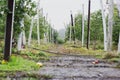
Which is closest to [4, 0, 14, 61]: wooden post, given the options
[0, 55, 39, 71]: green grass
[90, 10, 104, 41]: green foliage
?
[0, 55, 39, 71]: green grass

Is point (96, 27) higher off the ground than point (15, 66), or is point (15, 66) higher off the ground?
point (96, 27)

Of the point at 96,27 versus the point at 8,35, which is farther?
the point at 96,27

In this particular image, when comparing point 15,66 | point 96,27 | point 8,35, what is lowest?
point 15,66

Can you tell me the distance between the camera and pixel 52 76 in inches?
395

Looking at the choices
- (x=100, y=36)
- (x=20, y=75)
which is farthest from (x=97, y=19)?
(x=20, y=75)

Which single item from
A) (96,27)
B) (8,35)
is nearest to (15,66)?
(8,35)

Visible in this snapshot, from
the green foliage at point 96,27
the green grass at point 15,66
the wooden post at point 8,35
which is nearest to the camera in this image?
the green grass at point 15,66

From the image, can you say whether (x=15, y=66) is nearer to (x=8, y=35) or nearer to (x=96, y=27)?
(x=8, y=35)

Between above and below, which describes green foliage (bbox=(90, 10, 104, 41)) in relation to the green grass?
above

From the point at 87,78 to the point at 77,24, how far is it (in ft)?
201

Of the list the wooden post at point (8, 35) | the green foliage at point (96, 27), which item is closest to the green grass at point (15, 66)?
the wooden post at point (8, 35)

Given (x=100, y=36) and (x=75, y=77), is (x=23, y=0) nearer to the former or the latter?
(x=75, y=77)

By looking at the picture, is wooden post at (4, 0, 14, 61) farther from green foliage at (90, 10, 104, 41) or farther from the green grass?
green foliage at (90, 10, 104, 41)

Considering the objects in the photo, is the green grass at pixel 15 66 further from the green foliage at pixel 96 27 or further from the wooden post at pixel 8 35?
the green foliage at pixel 96 27
